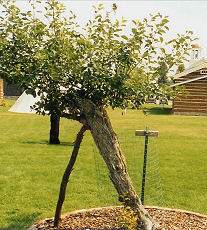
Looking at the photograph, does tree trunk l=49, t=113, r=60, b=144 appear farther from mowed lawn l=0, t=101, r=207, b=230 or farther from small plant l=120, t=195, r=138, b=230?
small plant l=120, t=195, r=138, b=230

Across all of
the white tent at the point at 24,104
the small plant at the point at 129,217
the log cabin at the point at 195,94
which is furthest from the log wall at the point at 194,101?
the small plant at the point at 129,217

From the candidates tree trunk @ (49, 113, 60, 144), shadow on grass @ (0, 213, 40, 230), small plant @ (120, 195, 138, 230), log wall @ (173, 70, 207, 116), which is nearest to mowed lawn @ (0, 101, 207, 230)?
shadow on grass @ (0, 213, 40, 230)

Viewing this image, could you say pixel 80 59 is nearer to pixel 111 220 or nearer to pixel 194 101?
pixel 111 220

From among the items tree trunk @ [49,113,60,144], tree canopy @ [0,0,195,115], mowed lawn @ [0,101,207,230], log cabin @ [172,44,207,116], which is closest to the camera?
tree canopy @ [0,0,195,115]

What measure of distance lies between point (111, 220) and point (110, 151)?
1.54 meters

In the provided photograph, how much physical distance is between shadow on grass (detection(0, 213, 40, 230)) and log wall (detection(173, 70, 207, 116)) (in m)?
33.1

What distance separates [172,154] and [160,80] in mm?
9384

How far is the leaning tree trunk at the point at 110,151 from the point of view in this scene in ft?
18.8

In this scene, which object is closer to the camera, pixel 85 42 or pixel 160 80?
pixel 85 42

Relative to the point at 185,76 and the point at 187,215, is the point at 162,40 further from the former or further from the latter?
the point at 185,76

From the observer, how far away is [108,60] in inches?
219

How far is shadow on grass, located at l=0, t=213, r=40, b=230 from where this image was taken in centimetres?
686

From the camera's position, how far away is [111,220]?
6.63 metres

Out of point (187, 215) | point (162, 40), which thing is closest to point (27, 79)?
point (162, 40)
